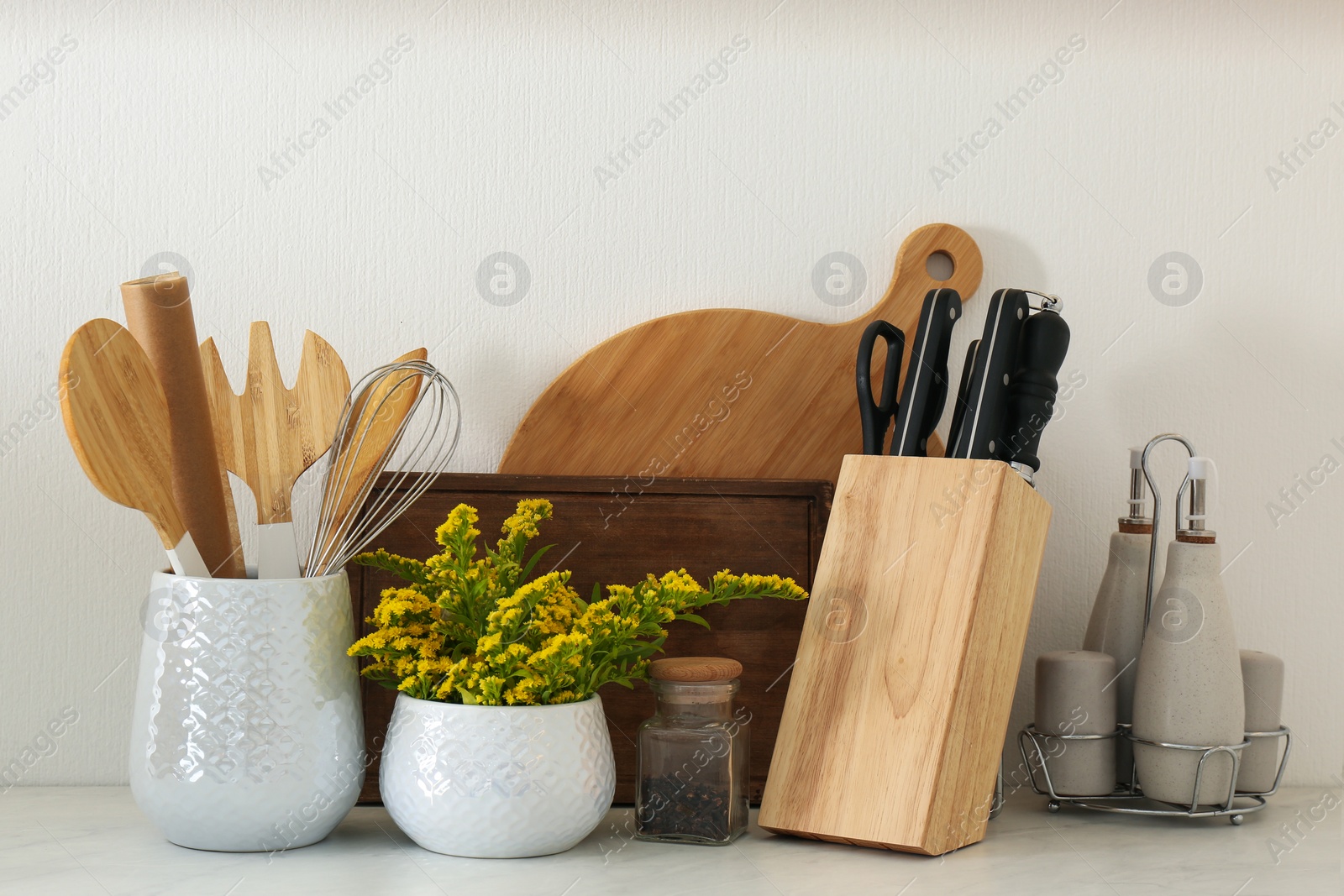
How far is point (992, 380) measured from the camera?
2.20 feet

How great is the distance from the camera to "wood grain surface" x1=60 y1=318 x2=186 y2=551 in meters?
0.55

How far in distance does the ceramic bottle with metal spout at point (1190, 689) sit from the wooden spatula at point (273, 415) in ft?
1.83

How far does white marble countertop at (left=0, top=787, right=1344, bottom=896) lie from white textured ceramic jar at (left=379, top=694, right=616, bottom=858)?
0.02 m

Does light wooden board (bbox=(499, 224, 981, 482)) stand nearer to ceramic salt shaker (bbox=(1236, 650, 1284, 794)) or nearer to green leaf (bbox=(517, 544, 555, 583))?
green leaf (bbox=(517, 544, 555, 583))

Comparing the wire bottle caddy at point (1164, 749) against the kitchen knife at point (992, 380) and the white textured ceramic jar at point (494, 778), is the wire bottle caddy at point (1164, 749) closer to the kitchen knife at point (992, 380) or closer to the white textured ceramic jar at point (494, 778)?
the kitchen knife at point (992, 380)

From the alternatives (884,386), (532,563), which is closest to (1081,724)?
(884,386)

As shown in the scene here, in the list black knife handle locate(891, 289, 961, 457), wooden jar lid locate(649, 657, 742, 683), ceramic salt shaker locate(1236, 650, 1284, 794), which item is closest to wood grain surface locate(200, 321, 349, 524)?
wooden jar lid locate(649, 657, 742, 683)

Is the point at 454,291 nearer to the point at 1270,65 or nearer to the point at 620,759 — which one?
the point at 620,759

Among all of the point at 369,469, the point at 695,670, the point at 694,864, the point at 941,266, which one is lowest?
the point at 694,864

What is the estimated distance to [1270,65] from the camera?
0.84 metres

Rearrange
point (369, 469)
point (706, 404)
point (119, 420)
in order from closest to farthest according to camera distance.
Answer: point (119, 420) < point (369, 469) < point (706, 404)

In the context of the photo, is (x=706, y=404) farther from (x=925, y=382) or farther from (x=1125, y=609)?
(x=1125, y=609)

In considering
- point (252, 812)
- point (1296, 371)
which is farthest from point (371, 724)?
point (1296, 371)

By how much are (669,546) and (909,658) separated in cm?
18
